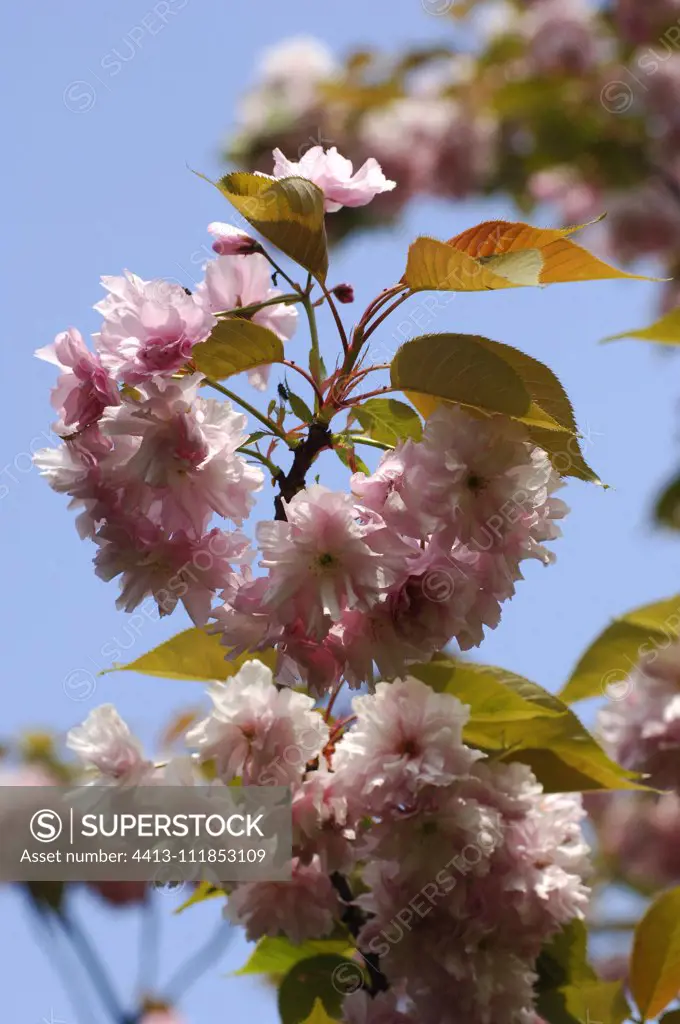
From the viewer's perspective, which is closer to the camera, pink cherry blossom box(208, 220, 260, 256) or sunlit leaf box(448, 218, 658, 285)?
sunlit leaf box(448, 218, 658, 285)

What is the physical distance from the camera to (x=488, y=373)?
92 centimetres

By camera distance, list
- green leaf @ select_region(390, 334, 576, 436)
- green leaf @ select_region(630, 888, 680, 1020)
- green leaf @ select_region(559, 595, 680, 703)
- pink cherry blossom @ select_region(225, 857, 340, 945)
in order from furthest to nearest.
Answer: green leaf @ select_region(559, 595, 680, 703), green leaf @ select_region(630, 888, 680, 1020), pink cherry blossom @ select_region(225, 857, 340, 945), green leaf @ select_region(390, 334, 576, 436)

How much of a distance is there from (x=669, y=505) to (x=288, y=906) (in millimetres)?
2606

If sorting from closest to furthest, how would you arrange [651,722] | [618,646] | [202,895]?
[202,895] < [618,646] < [651,722]

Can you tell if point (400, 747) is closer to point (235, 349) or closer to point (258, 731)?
point (258, 731)

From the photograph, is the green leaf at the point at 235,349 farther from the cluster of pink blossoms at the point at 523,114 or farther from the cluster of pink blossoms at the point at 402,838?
the cluster of pink blossoms at the point at 523,114

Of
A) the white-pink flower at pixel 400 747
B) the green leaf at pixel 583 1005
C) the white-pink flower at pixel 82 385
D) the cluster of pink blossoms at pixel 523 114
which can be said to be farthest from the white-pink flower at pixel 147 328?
the cluster of pink blossoms at pixel 523 114

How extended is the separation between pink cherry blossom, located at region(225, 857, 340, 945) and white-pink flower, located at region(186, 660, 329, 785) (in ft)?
0.38

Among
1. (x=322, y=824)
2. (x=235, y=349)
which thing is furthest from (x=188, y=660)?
(x=235, y=349)

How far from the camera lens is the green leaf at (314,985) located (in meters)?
1.23

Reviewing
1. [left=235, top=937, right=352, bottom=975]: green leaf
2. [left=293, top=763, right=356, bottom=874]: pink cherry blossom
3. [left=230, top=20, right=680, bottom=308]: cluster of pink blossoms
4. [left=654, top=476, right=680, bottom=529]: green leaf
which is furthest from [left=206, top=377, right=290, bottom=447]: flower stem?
[left=230, top=20, right=680, bottom=308]: cluster of pink blossoms

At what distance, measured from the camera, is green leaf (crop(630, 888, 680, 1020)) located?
127 centimetres

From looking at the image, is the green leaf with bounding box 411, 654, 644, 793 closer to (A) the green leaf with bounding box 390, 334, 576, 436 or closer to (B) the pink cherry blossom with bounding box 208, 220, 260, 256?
(A) the green leaf with bounding box 390, 334, 576, 436

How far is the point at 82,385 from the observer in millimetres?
1000
